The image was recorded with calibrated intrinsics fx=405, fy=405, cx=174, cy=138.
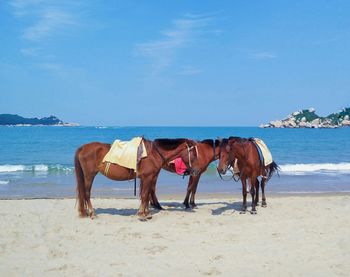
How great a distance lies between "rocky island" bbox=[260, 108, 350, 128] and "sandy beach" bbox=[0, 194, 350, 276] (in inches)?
4439

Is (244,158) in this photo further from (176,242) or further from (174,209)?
(176,242)

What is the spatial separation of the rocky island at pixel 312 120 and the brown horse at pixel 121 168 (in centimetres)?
11316

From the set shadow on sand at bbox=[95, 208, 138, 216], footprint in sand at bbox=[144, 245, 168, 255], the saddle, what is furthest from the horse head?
footprint in sand at bbox=[144, 245, 168, 255]

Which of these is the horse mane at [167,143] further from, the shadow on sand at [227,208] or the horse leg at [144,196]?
the shadow on sand at [227,208]

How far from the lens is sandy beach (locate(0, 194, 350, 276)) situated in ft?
17.2

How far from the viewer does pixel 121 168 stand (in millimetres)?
8227

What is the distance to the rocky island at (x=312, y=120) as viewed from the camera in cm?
11669

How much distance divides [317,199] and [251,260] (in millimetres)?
6387

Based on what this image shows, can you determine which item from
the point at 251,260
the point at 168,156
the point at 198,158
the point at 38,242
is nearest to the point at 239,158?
the point at 198,158

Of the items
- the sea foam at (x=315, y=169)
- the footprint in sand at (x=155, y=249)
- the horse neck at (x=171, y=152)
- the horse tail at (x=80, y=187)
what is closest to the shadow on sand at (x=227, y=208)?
the horse neck at (x=171, y=152)

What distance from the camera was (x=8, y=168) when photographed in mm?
20953

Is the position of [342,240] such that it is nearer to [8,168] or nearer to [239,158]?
[239,158]

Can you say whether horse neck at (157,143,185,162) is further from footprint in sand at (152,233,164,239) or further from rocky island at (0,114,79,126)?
rocky island at (0,114,79,126)

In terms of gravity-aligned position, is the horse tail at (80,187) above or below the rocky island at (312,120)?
below
